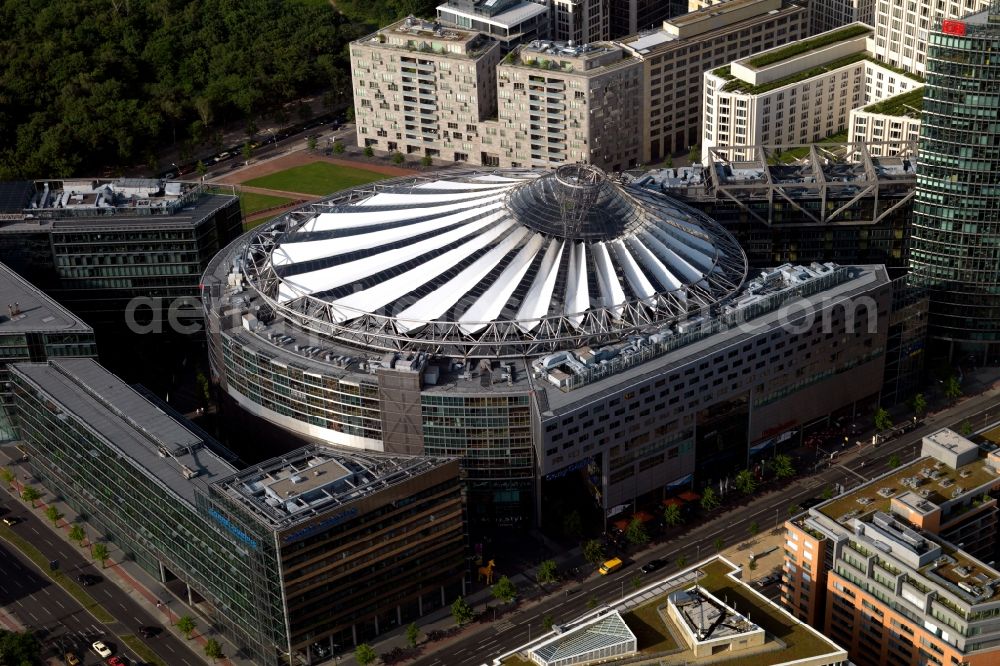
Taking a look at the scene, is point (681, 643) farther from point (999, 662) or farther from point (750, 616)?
point (999, 662)

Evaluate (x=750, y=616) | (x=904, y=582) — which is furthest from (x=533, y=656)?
(x=904, y=582)

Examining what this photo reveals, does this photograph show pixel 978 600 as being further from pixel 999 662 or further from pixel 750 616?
pixel 750 616

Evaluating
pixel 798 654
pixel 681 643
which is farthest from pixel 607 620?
pixel 798 654

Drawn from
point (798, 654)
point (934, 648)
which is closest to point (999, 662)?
point (934, 648)

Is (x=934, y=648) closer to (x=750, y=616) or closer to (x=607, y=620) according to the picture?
(x=750, y=616)
